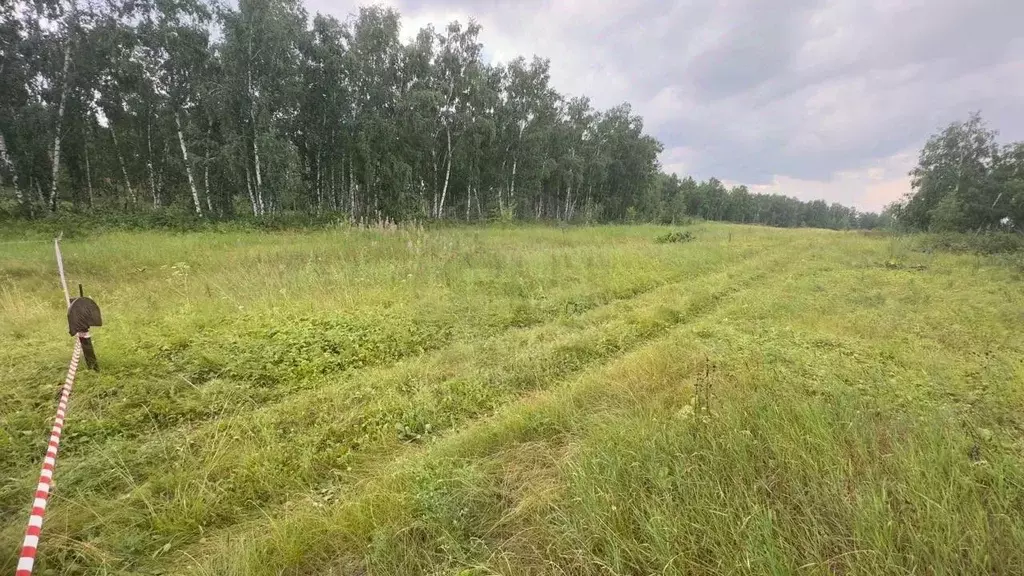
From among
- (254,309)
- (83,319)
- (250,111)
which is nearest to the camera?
(83,319)

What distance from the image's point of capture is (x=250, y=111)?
1822 cm

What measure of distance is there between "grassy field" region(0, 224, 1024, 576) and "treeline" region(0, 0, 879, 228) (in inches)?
537

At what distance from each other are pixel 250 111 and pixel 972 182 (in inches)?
2059

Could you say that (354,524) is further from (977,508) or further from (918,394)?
(918,394)

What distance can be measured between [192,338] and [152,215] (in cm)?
1779

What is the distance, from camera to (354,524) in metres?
2.63

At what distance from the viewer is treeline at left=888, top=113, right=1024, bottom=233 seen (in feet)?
101

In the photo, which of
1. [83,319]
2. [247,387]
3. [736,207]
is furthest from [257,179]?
[736,207]

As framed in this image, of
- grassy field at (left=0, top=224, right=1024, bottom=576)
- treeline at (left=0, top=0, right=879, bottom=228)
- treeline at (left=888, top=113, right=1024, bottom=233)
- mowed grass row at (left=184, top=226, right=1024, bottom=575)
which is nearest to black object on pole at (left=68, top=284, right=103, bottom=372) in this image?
grassy field at (left=0, top=224, right=1024, bottom=576)

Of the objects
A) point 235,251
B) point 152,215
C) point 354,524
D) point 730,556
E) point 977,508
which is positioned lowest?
point 354,524

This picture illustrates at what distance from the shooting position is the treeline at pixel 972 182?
101 ft

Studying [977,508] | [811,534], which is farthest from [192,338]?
[977,508]

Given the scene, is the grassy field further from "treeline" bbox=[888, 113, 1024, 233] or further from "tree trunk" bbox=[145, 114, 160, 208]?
"treeline" bbox=[888, 113, 1024, 233]

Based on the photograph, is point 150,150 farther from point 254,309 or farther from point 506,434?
point 506,434
